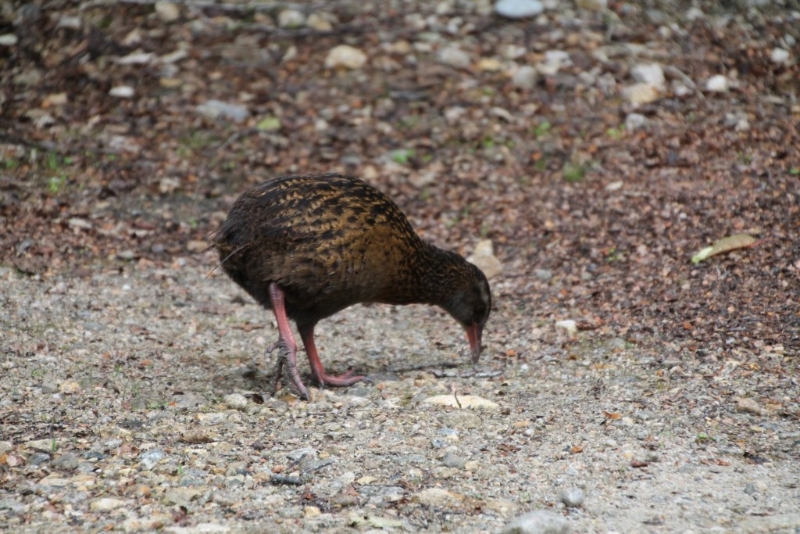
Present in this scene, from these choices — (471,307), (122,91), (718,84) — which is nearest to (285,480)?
(471,307)

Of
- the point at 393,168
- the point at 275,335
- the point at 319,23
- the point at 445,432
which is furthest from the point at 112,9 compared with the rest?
the point at 445,432

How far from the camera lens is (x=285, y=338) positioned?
530 centimetres

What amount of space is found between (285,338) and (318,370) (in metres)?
0.45

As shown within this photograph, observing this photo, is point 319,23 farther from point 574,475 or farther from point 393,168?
point 574,475

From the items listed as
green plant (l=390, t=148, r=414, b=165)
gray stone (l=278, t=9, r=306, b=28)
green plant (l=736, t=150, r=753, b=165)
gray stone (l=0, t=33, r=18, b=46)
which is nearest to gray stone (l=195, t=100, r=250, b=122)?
gray stone (l=278, t=9, r=306, b=28)

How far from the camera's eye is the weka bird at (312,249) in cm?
516

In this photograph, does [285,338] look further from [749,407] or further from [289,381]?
[749,407]

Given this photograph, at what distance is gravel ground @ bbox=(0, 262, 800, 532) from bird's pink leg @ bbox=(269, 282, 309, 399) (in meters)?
0.09

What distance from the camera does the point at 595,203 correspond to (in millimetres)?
7590

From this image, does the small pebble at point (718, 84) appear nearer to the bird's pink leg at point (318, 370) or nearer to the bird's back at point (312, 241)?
the bird's back at point (312, 241)

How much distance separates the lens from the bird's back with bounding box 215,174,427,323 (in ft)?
16.9

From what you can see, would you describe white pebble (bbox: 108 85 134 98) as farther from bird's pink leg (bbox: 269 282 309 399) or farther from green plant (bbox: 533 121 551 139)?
bird's pink leg (bbox: 269 282 309 399)

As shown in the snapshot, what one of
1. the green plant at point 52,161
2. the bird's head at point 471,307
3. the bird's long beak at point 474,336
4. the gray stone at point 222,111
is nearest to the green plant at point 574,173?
the bird's head at point 471,307

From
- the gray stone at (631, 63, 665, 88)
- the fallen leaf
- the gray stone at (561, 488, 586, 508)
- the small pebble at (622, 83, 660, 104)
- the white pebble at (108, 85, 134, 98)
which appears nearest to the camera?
the gray stone at (561, 488, 586, 508)
